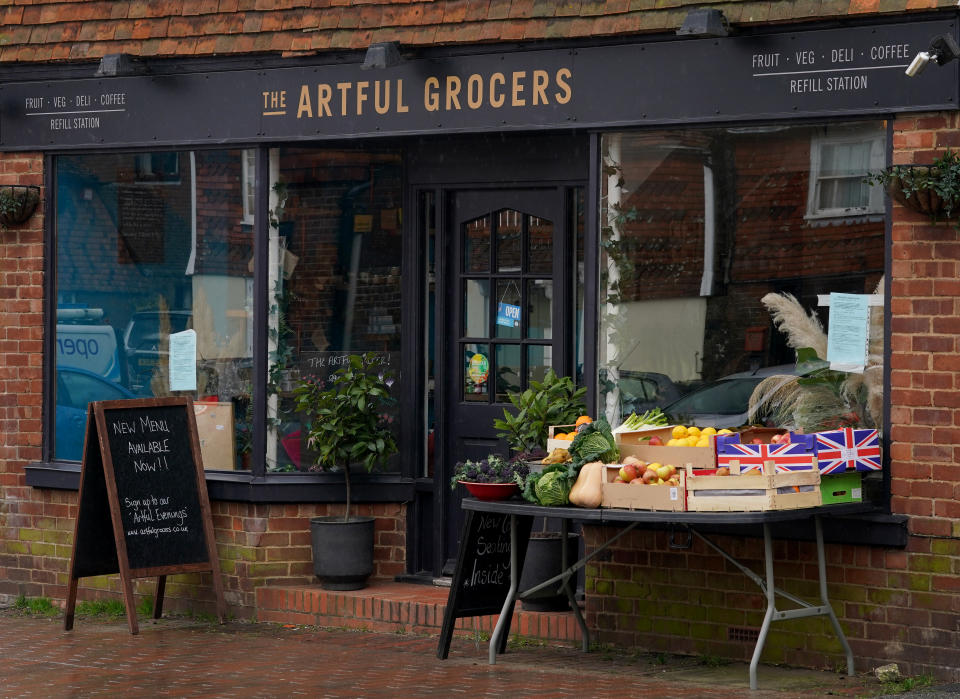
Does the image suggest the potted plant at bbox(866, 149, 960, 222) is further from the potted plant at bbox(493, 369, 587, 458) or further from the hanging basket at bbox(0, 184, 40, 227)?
the hanging basket at bbox(0, 184, 40, 227)

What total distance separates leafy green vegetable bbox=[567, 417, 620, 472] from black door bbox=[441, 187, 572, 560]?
143 cm

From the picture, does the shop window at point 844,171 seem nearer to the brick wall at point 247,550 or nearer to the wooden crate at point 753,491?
the wooden crate at point 753,491

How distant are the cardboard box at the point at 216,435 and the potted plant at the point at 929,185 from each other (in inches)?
168

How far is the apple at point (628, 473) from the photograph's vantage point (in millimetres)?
7477

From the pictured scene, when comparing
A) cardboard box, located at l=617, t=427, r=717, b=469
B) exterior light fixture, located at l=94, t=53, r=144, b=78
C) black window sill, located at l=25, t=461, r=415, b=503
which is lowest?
black window sill, located at l=25, t=461, r=415, b=503

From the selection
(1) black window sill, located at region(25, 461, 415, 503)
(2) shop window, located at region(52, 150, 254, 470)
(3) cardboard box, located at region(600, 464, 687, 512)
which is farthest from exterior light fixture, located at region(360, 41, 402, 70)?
(3) cardboard box, located at region(600, 464, 687, 512)

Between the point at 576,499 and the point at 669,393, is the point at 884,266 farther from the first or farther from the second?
the point at 576,499

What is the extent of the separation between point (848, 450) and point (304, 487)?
345 cm

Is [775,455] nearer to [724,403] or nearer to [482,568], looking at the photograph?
[724,403]

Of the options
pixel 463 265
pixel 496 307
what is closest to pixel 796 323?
pixel 496 307

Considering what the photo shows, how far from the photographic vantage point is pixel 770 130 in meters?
8.16

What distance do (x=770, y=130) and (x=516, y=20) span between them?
61.9 inches

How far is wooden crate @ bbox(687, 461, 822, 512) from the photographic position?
23.7ft

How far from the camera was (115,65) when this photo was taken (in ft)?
31.1
